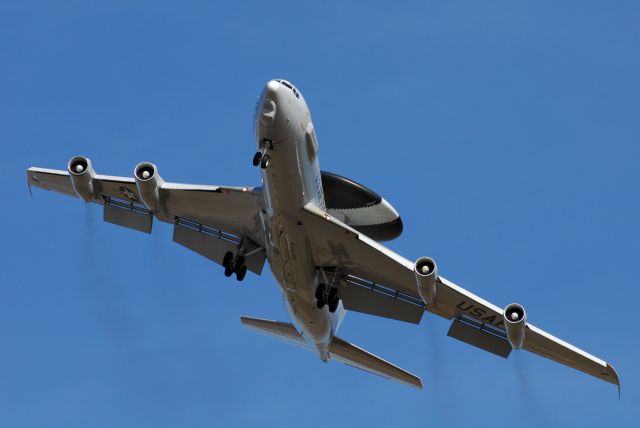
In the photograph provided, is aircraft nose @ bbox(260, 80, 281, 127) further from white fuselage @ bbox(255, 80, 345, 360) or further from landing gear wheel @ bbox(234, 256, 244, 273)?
landing gear wheel @ bbox(234, 256, 244, 273)

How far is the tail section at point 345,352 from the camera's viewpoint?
2452 inches

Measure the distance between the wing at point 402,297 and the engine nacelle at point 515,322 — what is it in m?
0.67

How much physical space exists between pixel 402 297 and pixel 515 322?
18.8ft

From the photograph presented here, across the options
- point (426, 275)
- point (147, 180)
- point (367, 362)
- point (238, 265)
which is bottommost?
point (367, 362)

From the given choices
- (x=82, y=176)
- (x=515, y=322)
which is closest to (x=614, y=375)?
(x=515, y=322)

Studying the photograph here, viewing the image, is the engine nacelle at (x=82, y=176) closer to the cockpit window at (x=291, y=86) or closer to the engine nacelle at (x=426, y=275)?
the cockpit window at (x=291, y=86)

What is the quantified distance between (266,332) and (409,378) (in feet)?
23.7

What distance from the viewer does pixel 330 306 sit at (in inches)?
2344

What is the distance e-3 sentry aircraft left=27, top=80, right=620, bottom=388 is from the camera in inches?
2200

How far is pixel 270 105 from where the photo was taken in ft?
178

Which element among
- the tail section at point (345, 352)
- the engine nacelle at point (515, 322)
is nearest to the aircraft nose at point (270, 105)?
the engine nacelle at point (515, 322)

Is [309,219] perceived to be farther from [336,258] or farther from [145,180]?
[145,180]

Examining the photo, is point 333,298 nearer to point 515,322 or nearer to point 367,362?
point 367,362

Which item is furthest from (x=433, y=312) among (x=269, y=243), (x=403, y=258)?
(x=269, y=243)
